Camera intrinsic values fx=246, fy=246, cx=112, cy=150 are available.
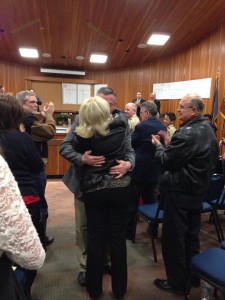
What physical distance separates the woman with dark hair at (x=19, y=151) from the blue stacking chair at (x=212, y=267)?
104cm

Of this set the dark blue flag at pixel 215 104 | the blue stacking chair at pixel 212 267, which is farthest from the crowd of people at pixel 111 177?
the dark blue flag at pixel 215 104

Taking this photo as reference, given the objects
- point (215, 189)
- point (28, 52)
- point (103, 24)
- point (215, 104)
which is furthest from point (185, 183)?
point (28, 52)

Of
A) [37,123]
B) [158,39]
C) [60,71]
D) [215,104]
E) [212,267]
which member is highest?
[158,39]

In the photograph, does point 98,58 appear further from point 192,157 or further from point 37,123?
point 192,157

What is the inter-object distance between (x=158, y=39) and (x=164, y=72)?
7.06 feet

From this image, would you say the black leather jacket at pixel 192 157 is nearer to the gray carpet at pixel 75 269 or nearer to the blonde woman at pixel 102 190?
the blonde woman at pixel 102 190

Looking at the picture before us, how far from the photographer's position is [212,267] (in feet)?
4.81

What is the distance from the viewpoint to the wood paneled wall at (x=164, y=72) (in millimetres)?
5636

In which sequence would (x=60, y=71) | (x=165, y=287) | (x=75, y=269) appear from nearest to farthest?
(x=165, y=287)
(x=75, y=269)
(x=60, y=71)

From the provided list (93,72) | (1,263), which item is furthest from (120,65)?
(1,263)

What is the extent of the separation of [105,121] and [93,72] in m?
8.14

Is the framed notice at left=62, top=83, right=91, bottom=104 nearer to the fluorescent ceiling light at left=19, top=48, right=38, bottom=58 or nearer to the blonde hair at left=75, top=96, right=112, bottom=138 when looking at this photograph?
the fluorescent ceiling light at left=19, top=48, right=38, bottom=58

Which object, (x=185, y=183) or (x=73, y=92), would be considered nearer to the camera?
(x=185, y=183)

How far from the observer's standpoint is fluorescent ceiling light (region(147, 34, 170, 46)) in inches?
211
